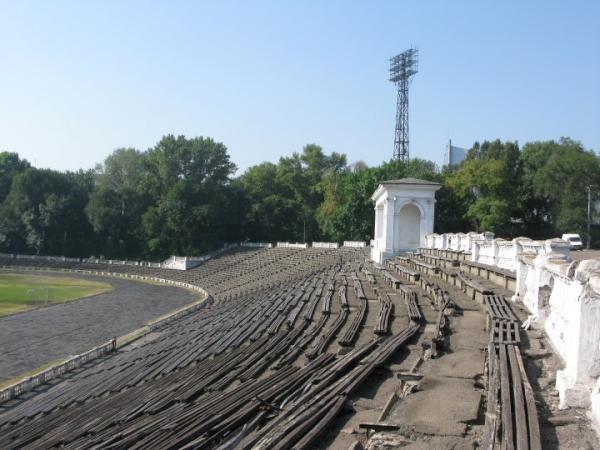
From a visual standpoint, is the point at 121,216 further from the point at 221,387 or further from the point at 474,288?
the point at 221,387

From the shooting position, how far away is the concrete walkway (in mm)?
28906

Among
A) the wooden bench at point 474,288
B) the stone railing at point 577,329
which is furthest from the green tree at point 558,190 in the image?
the stone railing at point 577,329

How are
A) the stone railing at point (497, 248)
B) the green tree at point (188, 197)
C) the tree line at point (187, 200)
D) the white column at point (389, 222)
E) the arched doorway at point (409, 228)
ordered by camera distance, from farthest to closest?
the green tree at point (188, 197)
the tree line at point (187, 200)
the arched doorway at point (409, 228)
the white column at point (389, 222)
the stone railing at point (497, 248)

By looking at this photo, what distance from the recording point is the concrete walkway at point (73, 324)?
2891cm

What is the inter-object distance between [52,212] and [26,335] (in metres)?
59.3

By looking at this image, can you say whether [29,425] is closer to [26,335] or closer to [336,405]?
[336,405]

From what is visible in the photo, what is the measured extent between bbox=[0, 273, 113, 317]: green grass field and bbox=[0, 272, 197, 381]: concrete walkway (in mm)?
2040

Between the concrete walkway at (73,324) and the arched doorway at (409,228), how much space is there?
18.7 metres

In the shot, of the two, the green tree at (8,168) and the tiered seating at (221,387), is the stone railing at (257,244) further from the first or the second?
the tiered seating at (221,387)

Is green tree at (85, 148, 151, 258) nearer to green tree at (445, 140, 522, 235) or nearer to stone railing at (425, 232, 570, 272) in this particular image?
green tree at (445, 140, 522, 235)

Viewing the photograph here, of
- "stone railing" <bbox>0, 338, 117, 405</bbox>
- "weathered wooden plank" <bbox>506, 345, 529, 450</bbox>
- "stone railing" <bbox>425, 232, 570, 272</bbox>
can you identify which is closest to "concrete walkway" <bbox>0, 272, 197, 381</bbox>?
"stone railing" <bbox>0, 338, 117, 405</bbox>

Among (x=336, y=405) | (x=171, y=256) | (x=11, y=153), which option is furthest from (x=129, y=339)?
(x=11, y=153)

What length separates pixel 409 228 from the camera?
153 ft

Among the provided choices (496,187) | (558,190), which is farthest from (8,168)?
(558,190)
